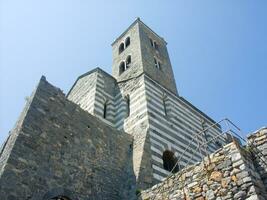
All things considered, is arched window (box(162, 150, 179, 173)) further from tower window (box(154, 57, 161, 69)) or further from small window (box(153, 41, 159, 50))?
small window (box(153, 41, 159, 50))

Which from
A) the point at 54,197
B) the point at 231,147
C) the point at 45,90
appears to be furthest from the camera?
the point at 45,90

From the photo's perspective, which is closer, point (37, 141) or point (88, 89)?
point (37, 141)

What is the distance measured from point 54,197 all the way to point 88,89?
27.5 feet

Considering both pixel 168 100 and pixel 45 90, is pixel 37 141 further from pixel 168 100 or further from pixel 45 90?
pixel 168 100

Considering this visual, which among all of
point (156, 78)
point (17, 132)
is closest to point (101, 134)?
point (17, 132)

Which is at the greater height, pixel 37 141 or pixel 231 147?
pixel 37 141

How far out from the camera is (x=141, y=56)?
1719 cm

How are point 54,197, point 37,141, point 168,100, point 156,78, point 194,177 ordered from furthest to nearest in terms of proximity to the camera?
point 156,78, point 168,100, point 37,141, point 54,197, point 194,177

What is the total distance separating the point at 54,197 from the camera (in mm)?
8094

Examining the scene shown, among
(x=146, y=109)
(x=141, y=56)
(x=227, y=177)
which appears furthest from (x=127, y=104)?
(x=227, y=177)

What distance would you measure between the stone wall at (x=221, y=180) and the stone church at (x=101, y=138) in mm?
1426

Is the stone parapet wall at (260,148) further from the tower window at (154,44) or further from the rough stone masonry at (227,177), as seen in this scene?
the tower window at (154,44)

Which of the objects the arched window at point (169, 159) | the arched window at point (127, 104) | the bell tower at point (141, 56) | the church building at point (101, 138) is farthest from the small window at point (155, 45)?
the arched window at point (169, 159)

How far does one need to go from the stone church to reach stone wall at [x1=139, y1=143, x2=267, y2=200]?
1.43 meters
